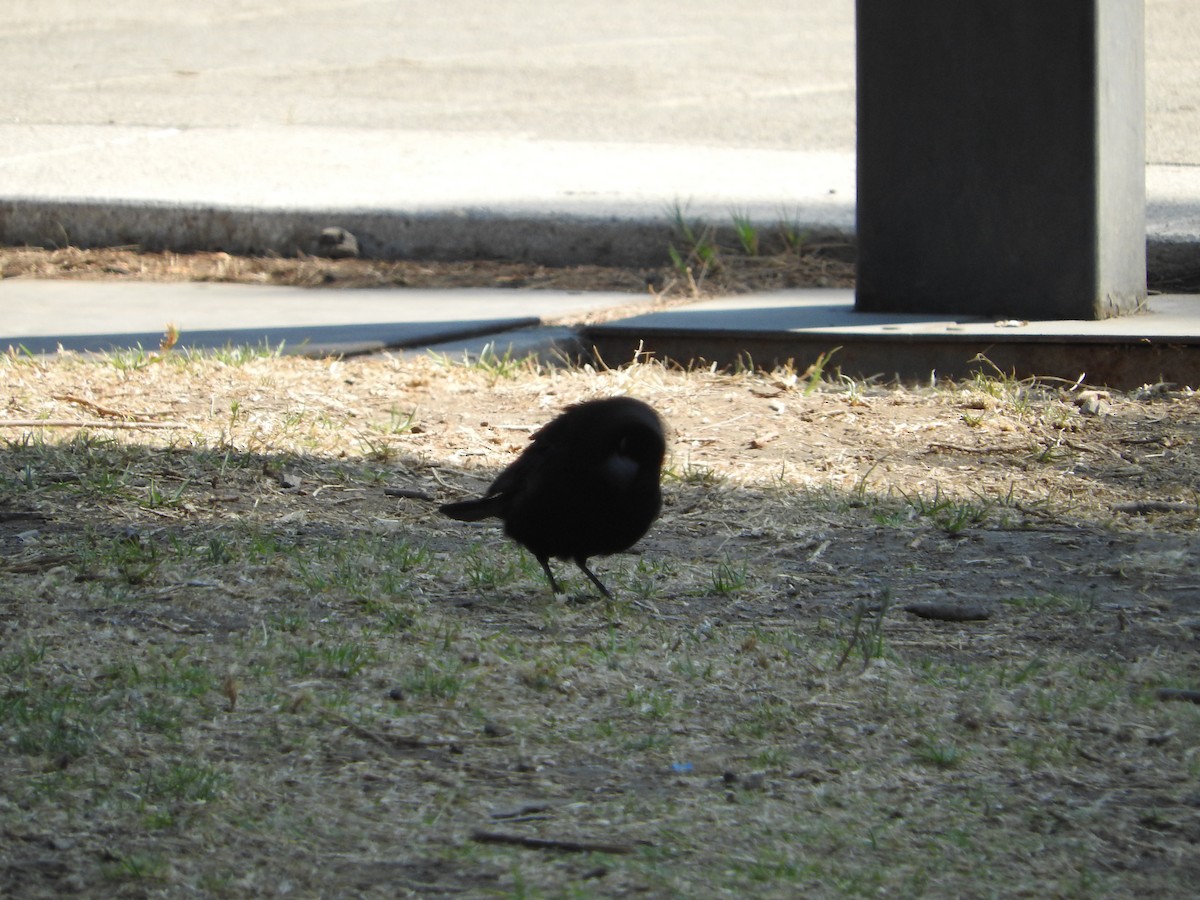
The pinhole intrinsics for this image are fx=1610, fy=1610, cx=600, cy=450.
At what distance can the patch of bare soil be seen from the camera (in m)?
2.48

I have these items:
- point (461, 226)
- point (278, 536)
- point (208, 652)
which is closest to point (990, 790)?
point (208, 652)

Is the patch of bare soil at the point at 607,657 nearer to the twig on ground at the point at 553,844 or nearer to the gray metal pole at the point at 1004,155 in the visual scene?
the twig on ground at the point at 553,844

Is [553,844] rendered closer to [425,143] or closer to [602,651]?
[602,651]

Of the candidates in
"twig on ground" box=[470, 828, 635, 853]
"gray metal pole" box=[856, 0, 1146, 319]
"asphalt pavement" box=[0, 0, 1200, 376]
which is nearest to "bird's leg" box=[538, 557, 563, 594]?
"twig on ground" box=[470, 828, 635, 853]

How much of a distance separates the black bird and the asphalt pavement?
2667 mm

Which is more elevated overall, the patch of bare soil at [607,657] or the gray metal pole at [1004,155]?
the gray metal pole at [1004,155]

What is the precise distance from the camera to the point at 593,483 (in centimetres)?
344

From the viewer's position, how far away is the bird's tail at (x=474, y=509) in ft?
12.3

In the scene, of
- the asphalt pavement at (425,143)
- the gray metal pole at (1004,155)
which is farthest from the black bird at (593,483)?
the gray metal pole at (1004,155)

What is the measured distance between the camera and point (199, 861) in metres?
2.44

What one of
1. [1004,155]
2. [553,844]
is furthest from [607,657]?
[1004,155]

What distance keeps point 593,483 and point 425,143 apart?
254 inches

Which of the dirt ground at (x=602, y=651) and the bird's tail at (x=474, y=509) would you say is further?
the bird's tail at (x=474, y=509)

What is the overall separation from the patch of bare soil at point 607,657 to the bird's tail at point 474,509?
0.14 meters
